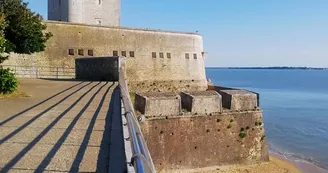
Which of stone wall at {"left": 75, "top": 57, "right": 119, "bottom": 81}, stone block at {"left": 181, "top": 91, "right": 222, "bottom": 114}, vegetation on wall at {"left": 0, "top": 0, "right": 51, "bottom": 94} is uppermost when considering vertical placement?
vegetation on wall at {"left": 0, "top": 0, "right": 51, "bottom": 94}

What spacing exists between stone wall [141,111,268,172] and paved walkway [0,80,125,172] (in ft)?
22.1

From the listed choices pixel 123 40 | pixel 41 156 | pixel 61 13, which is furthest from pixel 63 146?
pixel 61 13

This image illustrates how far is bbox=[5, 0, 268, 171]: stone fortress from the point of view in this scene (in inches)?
598

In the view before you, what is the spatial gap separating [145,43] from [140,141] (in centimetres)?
2509

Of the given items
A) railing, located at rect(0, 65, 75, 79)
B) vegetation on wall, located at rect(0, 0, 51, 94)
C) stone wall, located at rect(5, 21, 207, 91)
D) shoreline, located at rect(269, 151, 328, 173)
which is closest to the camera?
vegetation on wall, located at rect(0, 0, 51, 94)

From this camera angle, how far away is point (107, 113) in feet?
23.6

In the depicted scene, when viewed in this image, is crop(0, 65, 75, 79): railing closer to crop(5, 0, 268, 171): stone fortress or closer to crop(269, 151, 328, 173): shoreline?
crop(5, 0, 268, 171): stone fortress

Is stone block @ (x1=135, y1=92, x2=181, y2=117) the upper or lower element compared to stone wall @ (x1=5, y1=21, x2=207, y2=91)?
lower

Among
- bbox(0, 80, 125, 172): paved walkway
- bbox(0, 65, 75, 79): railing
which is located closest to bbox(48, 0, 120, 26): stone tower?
bbox(0, 65, 75, 79): railing

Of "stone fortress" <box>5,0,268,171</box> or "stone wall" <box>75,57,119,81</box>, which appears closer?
"stone fortress" <box>5,0,268,171</box>

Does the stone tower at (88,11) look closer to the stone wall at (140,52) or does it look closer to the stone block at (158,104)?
the stone wall at (140,52)

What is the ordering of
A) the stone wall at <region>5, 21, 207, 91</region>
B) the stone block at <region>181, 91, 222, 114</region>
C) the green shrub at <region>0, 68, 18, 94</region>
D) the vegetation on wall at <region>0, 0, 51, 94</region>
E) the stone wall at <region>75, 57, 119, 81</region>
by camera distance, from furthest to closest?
the stone wall at <region>5, 21, 207, 91</region> < the stone block at <region>181, 91, 222, 114</region> < the stone wall at <region>75, 57, 119, 81</region> < the vegetation on wall at <region>0, 0, 51, 94</region> < the green shrub at <region>0, 68, 18, 94</region>

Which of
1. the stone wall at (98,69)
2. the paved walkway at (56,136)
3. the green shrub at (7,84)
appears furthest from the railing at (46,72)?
the paved walkway at (56,136)

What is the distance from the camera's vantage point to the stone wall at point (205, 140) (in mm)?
14977
